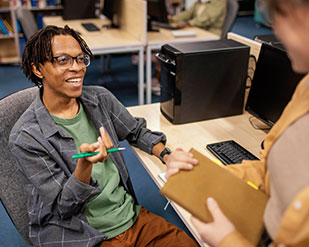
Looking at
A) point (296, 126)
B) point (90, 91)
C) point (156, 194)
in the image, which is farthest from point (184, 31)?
point (296, 126)

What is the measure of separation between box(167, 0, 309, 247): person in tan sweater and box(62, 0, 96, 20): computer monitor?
3458mm

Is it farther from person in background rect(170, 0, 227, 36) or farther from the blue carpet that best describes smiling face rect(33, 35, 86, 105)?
person in background rect(170, 0, 227, 36)

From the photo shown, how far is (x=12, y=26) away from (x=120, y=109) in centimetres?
389

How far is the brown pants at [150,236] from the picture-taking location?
1345 mm

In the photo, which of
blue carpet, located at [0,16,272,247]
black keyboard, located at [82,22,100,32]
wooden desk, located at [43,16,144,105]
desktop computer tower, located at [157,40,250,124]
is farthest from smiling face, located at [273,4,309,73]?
black keyboard, located at [82,22,100,32]

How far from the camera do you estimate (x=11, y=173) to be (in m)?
1.31

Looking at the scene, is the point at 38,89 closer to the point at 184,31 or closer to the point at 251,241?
the point at 251,241

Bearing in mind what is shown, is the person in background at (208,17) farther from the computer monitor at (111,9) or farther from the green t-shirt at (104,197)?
the green t-shirt at (104,197)

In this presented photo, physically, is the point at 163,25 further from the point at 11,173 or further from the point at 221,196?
the point at 221,196

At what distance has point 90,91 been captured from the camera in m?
1.47

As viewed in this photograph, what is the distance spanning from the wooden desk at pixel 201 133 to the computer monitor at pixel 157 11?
2.03m

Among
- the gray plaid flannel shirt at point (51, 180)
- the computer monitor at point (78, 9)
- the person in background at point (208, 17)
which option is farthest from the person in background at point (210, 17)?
the gray plaid flannel shirt at point (51, 180)

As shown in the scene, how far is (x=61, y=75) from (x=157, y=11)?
256 centimetres

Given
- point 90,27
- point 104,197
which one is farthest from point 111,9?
point 104,197
